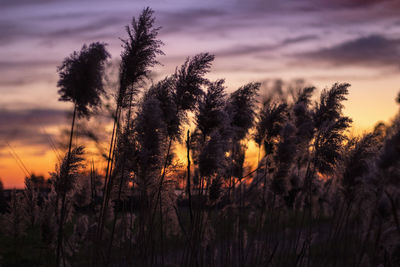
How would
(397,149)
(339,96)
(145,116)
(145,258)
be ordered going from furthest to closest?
(339,96) → (145,258) → (145,116) → (397,149)

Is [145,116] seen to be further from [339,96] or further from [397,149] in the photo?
[339,96]

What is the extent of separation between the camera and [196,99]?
4.55 metres

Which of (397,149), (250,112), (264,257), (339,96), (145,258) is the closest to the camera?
(397,149)

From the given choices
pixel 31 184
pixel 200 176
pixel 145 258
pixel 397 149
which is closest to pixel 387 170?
pixel 397 149

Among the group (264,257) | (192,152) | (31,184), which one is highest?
(192,152)

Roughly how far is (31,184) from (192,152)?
85.0 inches

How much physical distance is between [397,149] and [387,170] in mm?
187

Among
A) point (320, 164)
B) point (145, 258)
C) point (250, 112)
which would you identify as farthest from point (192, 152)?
point (320, 164)

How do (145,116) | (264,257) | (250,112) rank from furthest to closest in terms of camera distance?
(264,257), (250,112), (145,116)

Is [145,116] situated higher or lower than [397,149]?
higher

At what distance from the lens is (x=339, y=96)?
5.90 meters

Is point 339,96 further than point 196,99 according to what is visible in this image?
Yes

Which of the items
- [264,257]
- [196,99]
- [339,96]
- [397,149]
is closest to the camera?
[397,149]

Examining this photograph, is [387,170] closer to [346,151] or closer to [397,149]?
[397,149]
